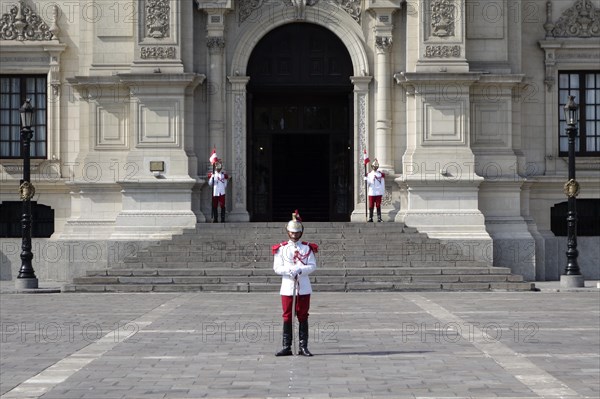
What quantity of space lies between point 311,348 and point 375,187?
64.4 feet

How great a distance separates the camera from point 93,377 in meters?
17.4

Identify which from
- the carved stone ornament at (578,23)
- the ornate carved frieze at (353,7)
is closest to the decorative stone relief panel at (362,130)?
the ornate carved frieze at (353,7)

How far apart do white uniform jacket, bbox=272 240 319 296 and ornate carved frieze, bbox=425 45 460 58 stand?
2149cm

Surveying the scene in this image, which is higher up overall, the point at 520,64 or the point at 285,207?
the point at 520,64

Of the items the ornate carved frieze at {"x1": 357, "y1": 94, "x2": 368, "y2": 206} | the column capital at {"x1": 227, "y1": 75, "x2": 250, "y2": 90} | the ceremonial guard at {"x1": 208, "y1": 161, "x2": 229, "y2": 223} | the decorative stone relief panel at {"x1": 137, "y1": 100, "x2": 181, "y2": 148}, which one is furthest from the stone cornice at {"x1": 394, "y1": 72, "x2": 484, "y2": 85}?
the decorative stone relief panel at {"x1": 137, "y1": 100, "x2": 181, "y2": 148}

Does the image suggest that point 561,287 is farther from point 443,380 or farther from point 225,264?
point 443,380

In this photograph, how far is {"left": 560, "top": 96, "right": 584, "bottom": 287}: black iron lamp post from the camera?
3662cm

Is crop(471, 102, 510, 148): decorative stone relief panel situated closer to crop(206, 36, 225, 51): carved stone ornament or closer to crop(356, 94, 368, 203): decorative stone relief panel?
crop(356, 94, 368, 203): decorative stone relief panel

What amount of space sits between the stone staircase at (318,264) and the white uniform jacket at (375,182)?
1.24 m

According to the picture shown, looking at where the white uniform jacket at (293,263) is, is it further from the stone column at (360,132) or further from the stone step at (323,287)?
the stone column at (360,132)

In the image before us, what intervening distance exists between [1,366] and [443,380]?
6488 millimetres

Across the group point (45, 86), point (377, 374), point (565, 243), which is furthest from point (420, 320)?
point (45, 86)

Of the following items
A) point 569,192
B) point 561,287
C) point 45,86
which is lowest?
point 561,287

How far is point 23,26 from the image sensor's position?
4197 centimetres
